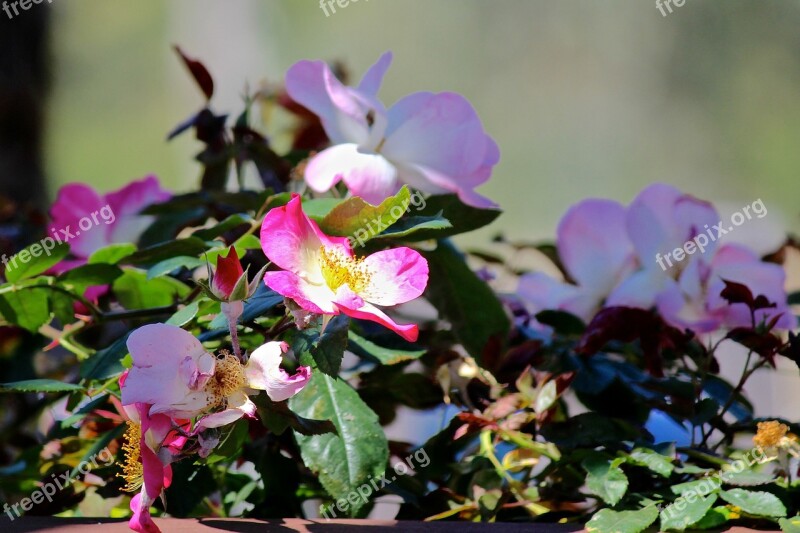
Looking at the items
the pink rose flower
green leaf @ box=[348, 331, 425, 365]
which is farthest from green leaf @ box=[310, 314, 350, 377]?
green leaf @ box=[348, 331, 425, 365]

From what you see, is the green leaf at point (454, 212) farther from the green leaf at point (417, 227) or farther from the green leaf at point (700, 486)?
the green leaf at point (700, 486)

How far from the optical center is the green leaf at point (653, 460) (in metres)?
0.50

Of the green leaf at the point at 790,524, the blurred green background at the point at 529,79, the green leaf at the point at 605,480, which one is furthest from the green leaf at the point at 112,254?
the blurred green background at the point at 529,79

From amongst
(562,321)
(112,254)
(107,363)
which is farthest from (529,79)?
(107,363)

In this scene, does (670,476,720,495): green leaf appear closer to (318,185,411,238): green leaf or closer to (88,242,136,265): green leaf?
(318,185,411,238): green leaf

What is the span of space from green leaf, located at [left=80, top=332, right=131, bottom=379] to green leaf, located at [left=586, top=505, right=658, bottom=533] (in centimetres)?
29

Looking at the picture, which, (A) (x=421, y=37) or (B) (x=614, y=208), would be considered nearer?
(B) (x=614, y=208)

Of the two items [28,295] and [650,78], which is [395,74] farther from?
[28,295]

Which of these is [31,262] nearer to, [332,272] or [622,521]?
[332,272]

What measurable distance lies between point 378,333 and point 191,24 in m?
3.20

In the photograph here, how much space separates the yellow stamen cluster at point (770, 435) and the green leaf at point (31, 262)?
481 mm

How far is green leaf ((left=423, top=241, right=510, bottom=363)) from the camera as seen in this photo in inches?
25.9

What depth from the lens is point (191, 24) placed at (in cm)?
356

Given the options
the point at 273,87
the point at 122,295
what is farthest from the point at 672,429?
the point at 273,87
